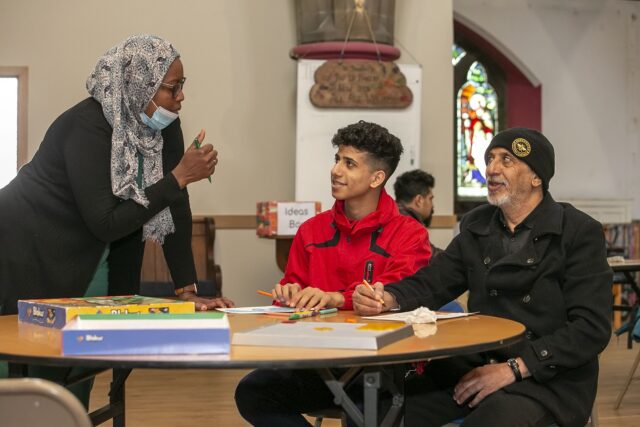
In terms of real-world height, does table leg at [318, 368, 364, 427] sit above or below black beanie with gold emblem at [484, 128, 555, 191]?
below

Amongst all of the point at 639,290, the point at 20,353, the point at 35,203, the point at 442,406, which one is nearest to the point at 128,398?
the point at 35,203

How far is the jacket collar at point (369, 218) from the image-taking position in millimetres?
2947

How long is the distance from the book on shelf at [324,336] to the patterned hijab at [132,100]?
99 cm

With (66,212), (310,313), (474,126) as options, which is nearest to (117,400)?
(66,212)

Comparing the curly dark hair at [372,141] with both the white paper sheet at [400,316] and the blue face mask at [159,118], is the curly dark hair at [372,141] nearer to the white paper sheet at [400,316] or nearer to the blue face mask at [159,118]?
the blue face mask at [159,118]

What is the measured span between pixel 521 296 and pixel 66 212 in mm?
1358

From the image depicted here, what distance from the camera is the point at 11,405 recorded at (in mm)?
1493

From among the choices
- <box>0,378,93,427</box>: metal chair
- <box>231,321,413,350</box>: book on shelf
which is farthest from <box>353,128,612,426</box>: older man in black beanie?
<box>0,378,93,427</box>: metal chair

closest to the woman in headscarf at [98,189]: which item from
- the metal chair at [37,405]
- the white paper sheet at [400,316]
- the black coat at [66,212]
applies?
the black coat at [66,212]

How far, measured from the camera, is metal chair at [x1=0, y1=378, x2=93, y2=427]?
58.1 inches

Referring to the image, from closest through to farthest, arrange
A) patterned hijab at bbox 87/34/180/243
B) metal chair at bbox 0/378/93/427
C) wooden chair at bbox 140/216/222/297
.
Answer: metal chair at bbox 0/378/93/427, patterned hijab at bbox 87/34/180/243, wooden chair at bbox 140/216/222/297

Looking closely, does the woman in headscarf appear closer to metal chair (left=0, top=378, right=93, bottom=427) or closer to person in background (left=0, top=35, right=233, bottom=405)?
person in background (left=0, top=35, right=233, bottom=405)

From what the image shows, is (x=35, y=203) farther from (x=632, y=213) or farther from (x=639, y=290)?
(x=632, y=213)

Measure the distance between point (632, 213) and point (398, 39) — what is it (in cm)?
469
